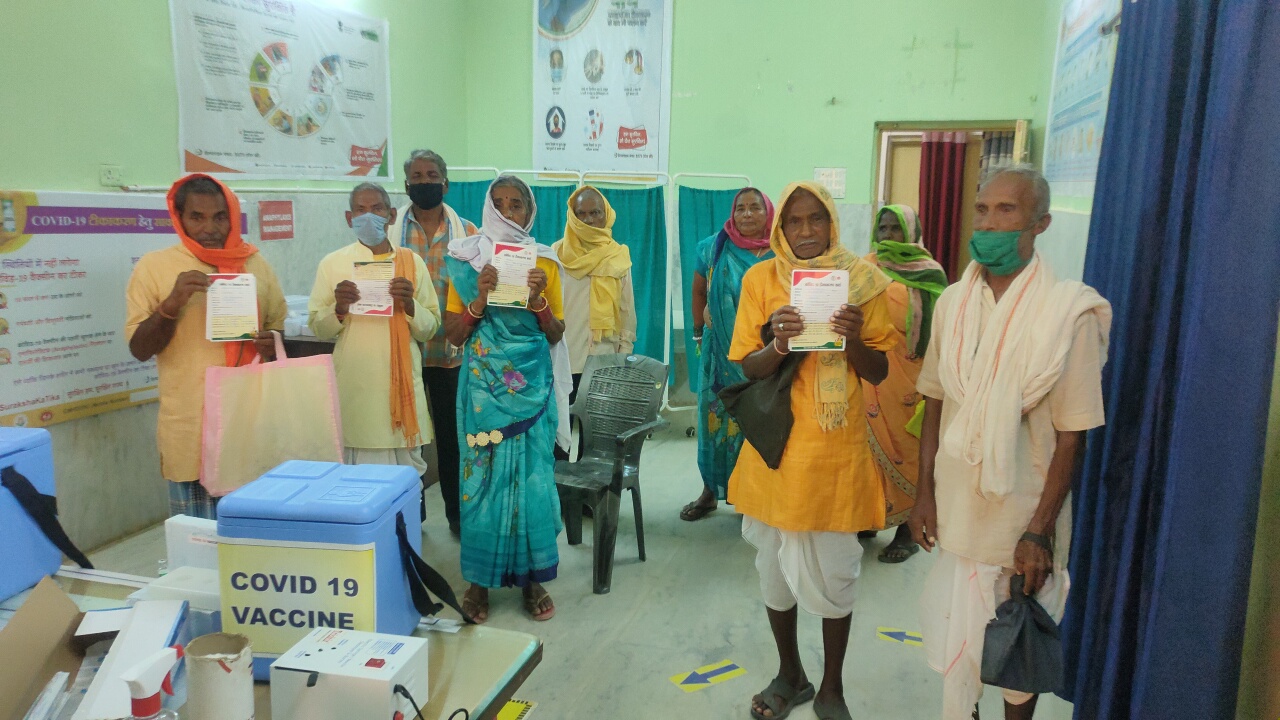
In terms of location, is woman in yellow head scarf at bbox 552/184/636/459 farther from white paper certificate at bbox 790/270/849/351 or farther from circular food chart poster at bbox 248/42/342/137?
white paper certificate at bbox 790/270/849/351

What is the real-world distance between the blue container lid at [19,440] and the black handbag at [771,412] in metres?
1.60

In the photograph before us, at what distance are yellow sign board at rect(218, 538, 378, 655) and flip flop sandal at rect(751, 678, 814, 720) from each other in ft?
5.22

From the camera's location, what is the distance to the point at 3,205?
3160 millimetres

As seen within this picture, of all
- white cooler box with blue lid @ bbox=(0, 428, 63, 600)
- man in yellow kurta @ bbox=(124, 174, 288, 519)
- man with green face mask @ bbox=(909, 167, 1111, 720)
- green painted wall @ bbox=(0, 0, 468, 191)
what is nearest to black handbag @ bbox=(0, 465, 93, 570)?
white cooler box with blue lid @ bbox=(0, 428, 63, 600)

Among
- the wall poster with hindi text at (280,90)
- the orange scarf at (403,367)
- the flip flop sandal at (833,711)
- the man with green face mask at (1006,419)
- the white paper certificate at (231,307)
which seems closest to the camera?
the man with green face mask at (1006,419)

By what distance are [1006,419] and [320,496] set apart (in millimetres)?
1426

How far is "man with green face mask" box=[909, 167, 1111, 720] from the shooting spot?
1.73 meters

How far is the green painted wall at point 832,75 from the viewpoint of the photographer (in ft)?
18.4

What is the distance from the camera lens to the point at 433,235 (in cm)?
359

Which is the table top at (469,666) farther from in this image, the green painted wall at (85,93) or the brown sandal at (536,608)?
the green painted wall at (85,93)

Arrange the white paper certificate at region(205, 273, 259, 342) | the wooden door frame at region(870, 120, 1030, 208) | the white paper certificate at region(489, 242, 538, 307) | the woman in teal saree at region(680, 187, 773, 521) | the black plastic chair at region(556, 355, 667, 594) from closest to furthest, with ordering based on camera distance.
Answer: the white paper certificate at region(205, 273, 259, 342) < the white paper certificate at region(489, 242, 538, 307) < the black plastic chair at region(556, 355, 667, 594) < the woman in teal saree at region(680, 187, 773, 521) < the wooden door frame at region(870, 120, 1030, 208)

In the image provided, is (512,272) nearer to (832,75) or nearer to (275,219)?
(275,219)

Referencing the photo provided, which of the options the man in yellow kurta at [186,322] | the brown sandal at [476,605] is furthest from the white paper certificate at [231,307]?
the brown sandal at [476,605]

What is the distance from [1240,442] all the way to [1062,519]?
51cm
